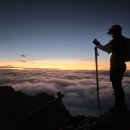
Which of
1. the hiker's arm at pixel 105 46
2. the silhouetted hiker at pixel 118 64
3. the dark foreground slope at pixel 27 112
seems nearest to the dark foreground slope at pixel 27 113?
the dark foreground slope at pixel 27 112

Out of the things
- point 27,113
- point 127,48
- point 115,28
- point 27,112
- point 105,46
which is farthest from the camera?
point 27,112

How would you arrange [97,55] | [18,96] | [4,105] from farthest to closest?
[18,96] → [4,105] → [97,55]

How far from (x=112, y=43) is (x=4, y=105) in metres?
102

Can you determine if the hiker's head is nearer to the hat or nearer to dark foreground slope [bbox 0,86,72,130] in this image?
the hat

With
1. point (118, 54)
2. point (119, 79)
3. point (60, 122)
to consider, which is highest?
point (118, 54)

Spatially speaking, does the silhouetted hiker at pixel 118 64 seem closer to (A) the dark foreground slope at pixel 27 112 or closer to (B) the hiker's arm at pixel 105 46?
(B) the hiker's arm at pixel 105 46

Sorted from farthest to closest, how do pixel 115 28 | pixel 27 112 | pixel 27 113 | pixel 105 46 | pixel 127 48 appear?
pixel 27 112, pixel 27 113, pixel 105 46, pixel 115 28, pixel 127 48

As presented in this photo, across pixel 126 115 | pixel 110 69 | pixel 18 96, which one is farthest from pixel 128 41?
pixel 18 96

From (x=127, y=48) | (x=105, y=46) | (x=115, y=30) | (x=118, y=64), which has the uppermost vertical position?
(x=115, y=30)

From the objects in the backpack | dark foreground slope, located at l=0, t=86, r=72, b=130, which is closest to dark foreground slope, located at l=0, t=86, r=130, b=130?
dark foreground slope, located at l=0, t=86, r=72, b=130

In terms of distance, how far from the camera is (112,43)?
9.10m

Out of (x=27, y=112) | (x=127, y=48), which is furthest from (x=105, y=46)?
(x=27, y=112)

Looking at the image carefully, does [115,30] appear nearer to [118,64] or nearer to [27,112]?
[118,64]

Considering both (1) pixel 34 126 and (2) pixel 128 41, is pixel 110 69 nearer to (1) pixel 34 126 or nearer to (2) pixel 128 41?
(2) pixel 128 41
